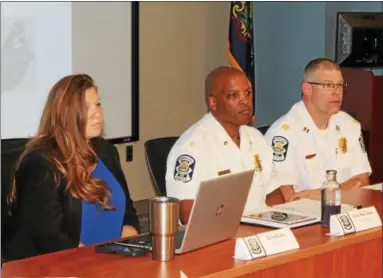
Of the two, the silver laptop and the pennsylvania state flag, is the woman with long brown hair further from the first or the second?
the pennsylvania state flag

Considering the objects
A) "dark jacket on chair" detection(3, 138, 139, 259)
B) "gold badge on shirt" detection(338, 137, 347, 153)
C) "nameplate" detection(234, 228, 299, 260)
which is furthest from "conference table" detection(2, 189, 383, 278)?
"gold badge on shirt" detection(338, 137, 347, 153)

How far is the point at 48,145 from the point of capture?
2553 mm

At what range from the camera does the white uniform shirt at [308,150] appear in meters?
3.52

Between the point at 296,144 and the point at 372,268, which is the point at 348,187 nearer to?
the point at 296,144

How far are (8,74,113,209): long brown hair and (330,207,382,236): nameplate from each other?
0.75 m

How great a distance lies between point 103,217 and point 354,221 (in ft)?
2.73

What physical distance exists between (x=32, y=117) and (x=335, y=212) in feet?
8.64

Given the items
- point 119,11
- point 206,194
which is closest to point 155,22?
point 119,11

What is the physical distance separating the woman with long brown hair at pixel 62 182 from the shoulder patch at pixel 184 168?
0.36 meters

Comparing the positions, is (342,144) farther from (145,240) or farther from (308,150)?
(145,240)

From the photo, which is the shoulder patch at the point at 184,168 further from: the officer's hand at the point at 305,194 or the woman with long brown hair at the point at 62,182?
the officer's hand at the point at 305,194

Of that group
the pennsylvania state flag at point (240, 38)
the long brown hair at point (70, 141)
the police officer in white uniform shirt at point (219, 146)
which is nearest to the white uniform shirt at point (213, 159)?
the police officer in white uniform shirt at point (219, 146)

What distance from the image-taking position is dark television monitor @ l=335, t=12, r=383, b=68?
5742mm

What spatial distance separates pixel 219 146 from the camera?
123 inches
